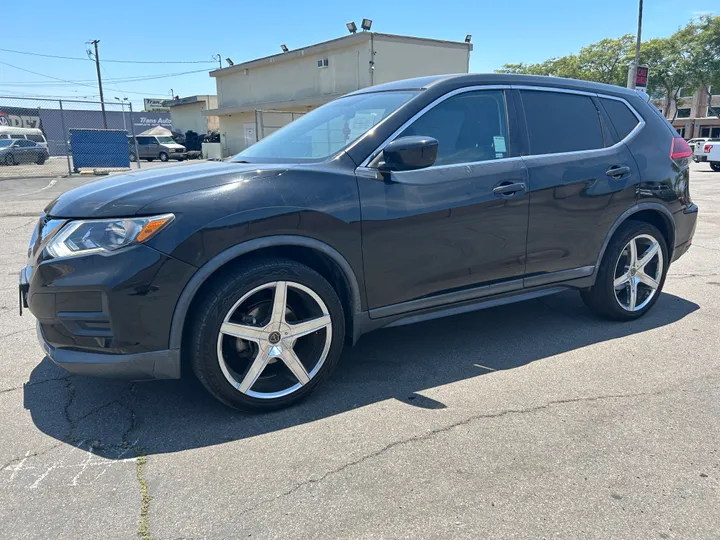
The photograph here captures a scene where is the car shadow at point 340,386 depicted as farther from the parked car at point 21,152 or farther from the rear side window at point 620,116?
the parked car at point 21,152

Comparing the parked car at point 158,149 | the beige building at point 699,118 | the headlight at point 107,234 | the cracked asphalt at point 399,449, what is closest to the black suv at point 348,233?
the headlight at point 107,234

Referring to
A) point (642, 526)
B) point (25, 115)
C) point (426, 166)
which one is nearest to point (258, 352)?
point (426, 166)

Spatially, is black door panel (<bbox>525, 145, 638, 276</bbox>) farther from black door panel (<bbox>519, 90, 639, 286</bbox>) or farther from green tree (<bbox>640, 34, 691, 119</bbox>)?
green tree (<bbox>640, 34, 691, 119</bbox>)

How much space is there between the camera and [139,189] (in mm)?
2717

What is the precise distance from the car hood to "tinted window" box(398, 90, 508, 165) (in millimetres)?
1018

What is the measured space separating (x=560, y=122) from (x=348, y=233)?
1.94 metres

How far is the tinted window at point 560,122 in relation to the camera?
375 centimetres

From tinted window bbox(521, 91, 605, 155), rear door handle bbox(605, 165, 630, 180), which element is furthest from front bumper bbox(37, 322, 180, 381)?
rear door handle bbox(605, 165, 630, 180)

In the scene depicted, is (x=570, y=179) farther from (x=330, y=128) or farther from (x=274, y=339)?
(x=274, y=339)

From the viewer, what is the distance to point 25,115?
4216cm

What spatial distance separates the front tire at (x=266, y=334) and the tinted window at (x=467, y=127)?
1.14m

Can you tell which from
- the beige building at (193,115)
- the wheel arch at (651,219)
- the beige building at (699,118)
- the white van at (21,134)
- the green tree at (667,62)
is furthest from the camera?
the beige building at (699,118)

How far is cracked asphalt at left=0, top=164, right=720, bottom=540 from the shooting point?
83.6 inches

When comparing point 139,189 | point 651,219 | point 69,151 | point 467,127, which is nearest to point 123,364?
point 139,189
